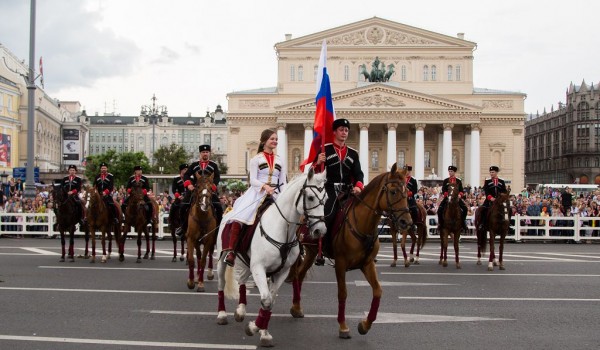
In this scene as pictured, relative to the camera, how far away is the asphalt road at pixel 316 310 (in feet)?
29.2

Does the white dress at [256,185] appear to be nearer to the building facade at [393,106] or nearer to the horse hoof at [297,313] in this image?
the horse hoof at [297,313]

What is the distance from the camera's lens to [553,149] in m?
139

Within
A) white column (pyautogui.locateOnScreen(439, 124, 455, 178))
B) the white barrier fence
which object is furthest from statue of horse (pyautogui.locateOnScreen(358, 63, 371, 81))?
the white barrier fence

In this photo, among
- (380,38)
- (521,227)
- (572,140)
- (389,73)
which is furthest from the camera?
(572,140)

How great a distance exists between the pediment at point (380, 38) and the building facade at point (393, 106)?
0.13m

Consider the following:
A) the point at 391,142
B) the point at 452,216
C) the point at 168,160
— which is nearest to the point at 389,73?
the point at 391,142

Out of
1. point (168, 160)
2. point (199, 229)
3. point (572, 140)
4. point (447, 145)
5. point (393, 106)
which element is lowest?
point (199, 229)

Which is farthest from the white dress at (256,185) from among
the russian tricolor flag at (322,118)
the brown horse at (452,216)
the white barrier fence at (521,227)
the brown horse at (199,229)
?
the white barrier fence at (521,227)

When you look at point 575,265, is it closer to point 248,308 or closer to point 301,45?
point 248,308

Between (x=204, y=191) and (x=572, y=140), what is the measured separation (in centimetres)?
12796

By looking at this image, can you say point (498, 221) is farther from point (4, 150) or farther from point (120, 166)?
point (120, 166)

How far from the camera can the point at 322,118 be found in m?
9.98

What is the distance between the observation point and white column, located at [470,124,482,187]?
3282 inches

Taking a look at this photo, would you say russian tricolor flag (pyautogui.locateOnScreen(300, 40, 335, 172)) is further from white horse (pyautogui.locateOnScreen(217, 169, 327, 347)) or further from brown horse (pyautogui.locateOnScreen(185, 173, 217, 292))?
brown horse (pyautogui.locateOnScreen(185, 173, 217, 292))
